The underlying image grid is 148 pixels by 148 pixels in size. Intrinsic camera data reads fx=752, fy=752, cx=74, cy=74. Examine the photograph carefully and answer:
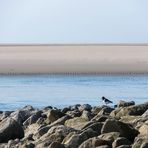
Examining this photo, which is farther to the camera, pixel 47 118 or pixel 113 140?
pixel 47 118

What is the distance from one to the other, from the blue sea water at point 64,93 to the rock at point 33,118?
6345mm

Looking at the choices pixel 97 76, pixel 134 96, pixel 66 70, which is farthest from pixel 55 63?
pixel 134 96

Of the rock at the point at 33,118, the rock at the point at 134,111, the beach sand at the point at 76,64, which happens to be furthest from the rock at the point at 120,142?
the beach sand at the point at 76,64

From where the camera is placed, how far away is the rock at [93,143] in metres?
10.4

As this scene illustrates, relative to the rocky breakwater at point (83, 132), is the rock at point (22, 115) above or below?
below

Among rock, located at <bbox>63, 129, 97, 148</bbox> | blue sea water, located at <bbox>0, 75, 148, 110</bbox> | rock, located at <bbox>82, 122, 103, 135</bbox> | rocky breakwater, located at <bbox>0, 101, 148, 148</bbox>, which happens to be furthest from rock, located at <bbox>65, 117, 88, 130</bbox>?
blue sea water, located at <bbox>0, 75, 148, 110</bbox>

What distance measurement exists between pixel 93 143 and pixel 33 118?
443 cm

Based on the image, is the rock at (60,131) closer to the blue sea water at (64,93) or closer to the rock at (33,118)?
the rock at (33,118)

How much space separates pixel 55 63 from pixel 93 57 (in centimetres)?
610

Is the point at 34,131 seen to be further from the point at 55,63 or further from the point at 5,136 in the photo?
the point at 55,63

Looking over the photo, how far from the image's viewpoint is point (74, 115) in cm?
1449

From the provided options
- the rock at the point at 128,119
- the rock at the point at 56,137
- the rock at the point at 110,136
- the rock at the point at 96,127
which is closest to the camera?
the rock at the point at 110,136

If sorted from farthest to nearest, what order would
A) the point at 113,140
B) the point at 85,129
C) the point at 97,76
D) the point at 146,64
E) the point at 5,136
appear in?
the point at 146,64 < the point at 97,76 < the point at 5,136 < the point at 85,129 < the point at 113,140

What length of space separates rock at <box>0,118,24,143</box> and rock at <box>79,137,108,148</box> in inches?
82.2
